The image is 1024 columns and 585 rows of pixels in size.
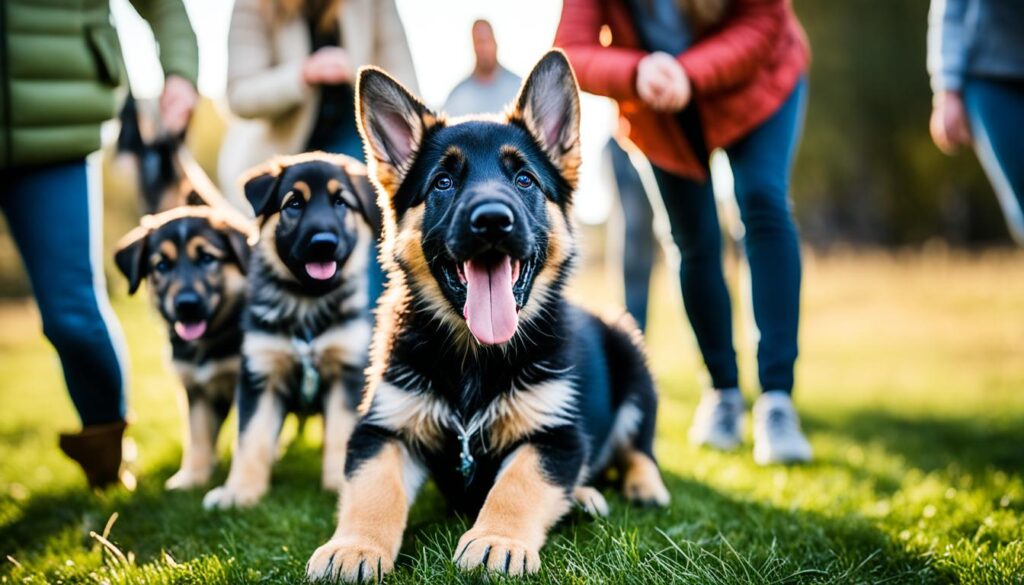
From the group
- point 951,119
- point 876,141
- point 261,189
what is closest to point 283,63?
point 261,189

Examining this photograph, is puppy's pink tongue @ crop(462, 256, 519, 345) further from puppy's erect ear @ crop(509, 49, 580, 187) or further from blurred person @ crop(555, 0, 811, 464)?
blurred person @ crop(555, 0, 811, 464)

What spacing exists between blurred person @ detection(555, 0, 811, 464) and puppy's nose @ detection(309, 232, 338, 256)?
1.57 meters

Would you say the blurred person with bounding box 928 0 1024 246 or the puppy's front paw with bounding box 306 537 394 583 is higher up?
the blurred person with bounding box 928 0 1024 246

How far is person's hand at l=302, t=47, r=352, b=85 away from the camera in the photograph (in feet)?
14.1

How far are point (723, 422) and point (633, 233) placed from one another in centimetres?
Result: 293

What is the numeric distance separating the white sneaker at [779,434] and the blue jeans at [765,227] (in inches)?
3.6

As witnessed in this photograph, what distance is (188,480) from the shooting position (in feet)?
12.7

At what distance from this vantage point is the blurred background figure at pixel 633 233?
7203mm

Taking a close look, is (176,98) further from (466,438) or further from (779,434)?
(779,434)

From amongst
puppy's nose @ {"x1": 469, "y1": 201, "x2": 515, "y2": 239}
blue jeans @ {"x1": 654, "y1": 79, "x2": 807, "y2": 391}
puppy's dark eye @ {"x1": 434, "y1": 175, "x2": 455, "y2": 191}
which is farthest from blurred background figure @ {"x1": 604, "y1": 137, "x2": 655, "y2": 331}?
puppy's nose @ {"x1": 469, "y1": 201, "x2": 515, "y2": 239}

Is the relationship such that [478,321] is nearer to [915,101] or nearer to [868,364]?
[868,364]

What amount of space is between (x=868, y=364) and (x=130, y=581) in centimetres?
1055

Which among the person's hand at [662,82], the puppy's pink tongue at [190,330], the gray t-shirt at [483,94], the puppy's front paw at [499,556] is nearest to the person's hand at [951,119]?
the person's hand at [662,82]

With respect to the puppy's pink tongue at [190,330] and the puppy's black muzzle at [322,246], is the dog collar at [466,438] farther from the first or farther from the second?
the puppy's pink tongue at [190,330]
